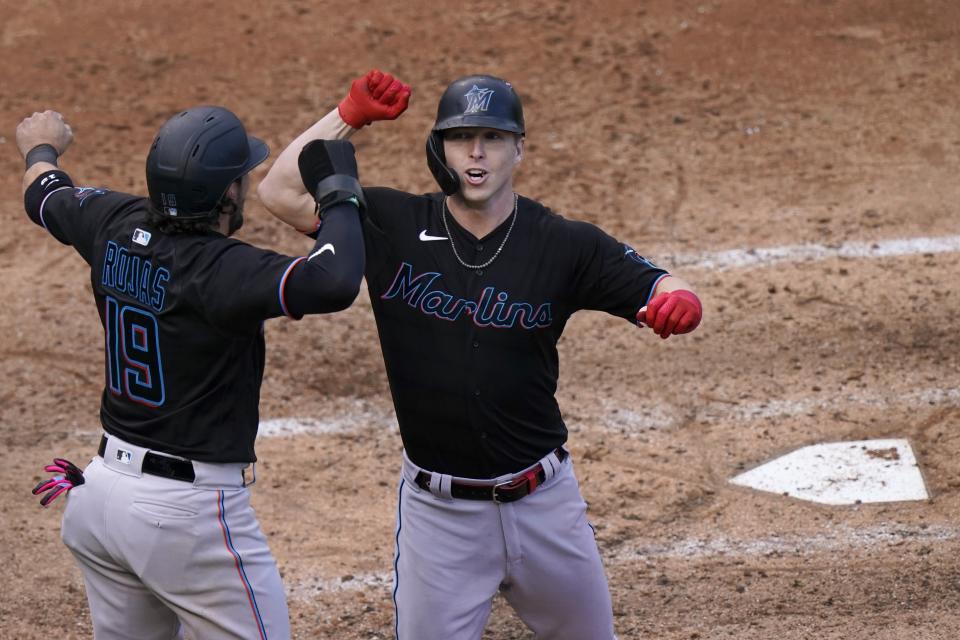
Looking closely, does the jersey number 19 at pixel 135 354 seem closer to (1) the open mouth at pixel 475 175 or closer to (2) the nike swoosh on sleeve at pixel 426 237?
(2) the nike swoosh on sleeve at pixel 426 237

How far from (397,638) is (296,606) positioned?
1418mm

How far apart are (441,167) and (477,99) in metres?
0.24

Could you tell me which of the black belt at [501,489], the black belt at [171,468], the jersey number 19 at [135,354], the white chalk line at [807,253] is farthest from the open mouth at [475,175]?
the white chalk line at [807,253]

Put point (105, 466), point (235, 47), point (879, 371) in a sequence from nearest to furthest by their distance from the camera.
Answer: point (105, 466)
point (879, 371)
point (235, 47)

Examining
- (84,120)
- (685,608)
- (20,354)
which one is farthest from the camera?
(84,120)

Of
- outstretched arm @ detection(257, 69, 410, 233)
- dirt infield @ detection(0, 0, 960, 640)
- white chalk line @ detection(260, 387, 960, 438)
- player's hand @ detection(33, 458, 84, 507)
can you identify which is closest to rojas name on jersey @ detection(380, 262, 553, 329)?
outstretched arm @ detection(257, 69, 410, 233)

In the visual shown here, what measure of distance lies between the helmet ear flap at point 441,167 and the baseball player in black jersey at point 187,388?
30 cm

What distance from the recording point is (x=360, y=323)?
24.8ft

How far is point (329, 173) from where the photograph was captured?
3754 millimetres

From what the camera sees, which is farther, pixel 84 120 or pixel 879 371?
pixel 84 120

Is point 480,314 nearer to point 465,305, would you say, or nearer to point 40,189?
point 465,305

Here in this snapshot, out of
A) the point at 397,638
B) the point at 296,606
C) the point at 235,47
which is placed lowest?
the point at 296,606

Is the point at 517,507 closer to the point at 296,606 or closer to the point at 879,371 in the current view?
the point at 296,606

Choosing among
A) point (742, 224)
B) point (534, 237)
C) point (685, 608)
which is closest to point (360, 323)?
point (742, 224)
